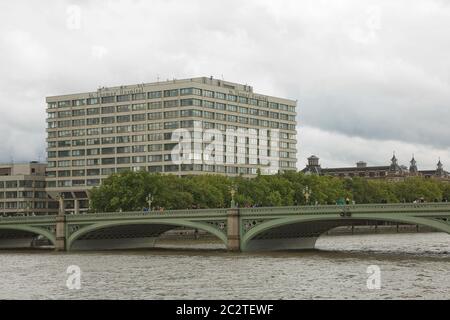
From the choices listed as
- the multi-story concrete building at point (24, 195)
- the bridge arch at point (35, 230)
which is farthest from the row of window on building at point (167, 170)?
the bridge arch at point (35, 230)

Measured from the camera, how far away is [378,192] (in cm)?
19025

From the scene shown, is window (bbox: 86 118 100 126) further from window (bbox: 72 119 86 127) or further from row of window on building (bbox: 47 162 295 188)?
row of window on building (bbox: 47 162 295 188)

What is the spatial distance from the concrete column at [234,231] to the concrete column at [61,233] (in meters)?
23.7

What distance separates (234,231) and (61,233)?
24845 millimetres

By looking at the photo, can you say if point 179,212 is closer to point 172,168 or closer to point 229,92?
point 172,168

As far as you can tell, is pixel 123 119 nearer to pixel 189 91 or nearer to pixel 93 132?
Answer: pixel 93 132

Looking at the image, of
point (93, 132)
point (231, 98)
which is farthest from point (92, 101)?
point (231, 98)

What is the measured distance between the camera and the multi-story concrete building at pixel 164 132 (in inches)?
6781

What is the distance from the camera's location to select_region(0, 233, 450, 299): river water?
158 ft

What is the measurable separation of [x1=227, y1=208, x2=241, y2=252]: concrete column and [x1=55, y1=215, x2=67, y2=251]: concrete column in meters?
23.7

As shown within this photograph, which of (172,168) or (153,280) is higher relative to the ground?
(172,168)

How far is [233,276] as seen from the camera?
5825 cm

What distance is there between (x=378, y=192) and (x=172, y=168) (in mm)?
50191
